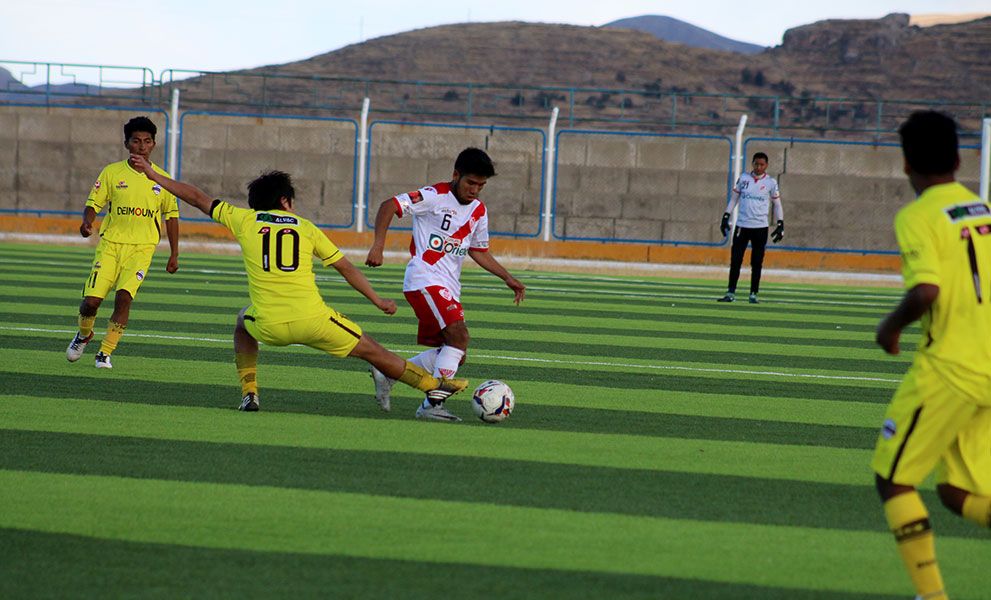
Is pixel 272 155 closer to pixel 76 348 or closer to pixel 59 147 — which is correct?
pixel 59 147

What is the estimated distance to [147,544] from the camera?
17.2ft

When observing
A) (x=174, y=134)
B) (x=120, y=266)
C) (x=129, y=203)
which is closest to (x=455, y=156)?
(x=174, y=134)

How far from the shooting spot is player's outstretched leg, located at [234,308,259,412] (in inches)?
329

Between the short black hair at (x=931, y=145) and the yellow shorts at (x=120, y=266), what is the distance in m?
7.32

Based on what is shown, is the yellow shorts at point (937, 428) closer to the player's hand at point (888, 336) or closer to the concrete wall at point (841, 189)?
the player's hand at point (888, 336)

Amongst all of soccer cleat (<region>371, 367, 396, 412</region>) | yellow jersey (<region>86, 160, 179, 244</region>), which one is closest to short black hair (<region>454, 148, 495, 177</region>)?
soccer cleat (<region>371, 367, 396, 412</region>)

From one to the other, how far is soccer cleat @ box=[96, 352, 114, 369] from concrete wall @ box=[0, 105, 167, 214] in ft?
74.2

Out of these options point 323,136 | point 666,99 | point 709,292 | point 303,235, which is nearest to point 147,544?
point 303,235

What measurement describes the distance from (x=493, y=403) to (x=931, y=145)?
415 cm

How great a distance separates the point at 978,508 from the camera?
4.59 m

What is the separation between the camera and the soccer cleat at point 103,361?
1019cm

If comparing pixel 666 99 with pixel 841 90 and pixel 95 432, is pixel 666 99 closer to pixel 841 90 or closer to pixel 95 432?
pixel 841 90

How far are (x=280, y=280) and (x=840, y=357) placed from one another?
6.77 meters

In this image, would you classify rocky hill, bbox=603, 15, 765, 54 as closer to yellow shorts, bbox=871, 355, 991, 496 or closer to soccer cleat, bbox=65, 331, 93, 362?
soccer cleat, bbox=65, 331, 93, 362
